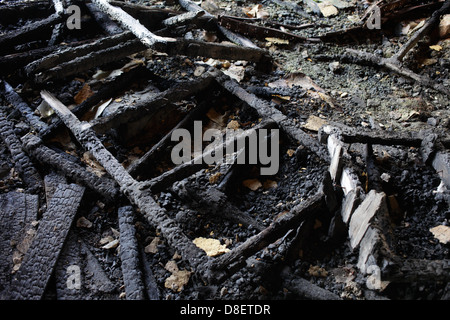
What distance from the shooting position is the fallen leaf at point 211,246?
2672 millimetres

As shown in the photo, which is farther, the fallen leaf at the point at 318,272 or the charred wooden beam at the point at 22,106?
the charred wooden beam at the point at 22,106

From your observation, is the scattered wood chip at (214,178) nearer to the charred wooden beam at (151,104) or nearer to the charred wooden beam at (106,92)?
the charred wooden beam at (151,104)

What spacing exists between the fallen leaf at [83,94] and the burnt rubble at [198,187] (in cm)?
3

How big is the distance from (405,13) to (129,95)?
385 cm

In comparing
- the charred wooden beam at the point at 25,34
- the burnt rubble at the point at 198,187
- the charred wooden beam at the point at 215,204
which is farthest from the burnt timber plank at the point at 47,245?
the charred wooden beam at the point at 25,34

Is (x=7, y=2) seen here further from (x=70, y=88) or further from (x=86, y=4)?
(x=70, y=88)

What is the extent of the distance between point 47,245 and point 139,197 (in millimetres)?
714

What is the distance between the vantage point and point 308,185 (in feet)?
9.78

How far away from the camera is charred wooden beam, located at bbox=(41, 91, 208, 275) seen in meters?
2.36

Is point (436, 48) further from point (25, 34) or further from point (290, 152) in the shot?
point (25, 34)

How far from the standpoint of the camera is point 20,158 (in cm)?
328

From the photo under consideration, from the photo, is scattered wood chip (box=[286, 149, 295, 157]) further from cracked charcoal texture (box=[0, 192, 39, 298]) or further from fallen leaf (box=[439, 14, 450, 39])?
fallen leaf (box=[439, 14, 450, 39])

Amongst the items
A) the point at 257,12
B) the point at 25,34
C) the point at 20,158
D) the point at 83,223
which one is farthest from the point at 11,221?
the point at 257,12
